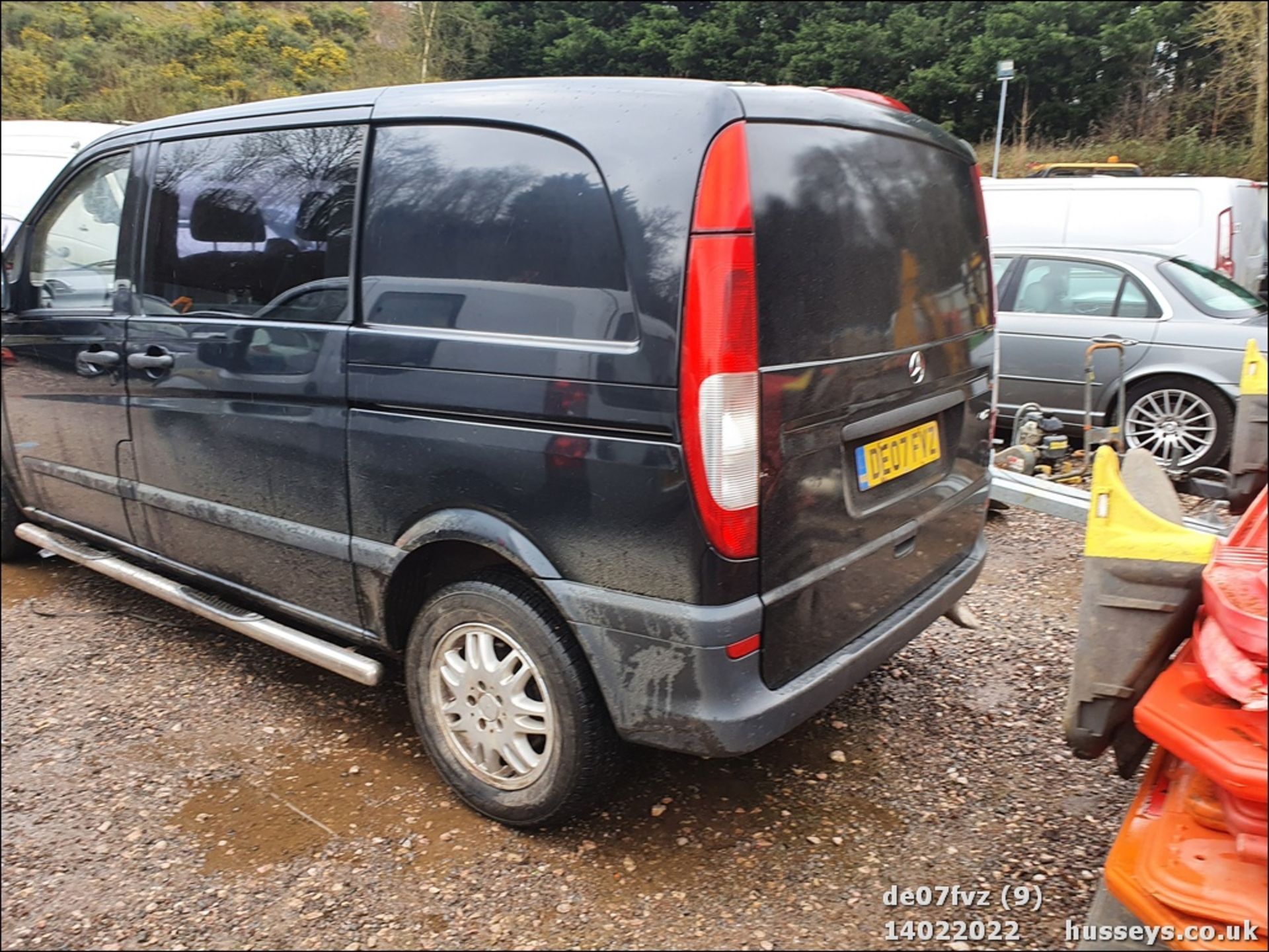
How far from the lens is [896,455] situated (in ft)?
8.02

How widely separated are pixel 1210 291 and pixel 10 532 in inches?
306

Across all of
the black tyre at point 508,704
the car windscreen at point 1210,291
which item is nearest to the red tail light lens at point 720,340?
the black tyre at point 508,704

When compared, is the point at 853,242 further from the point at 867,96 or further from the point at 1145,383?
the point at 1145,383

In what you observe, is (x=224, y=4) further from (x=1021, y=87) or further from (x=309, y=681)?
(x=309, y=681)

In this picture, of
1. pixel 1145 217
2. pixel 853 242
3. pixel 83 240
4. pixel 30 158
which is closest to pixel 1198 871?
pixel 853 242

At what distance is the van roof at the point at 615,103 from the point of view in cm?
199

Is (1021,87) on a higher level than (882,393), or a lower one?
higher

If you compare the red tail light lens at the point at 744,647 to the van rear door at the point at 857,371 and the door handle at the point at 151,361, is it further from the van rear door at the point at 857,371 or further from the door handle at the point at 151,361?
the door handle at the point at 151,361

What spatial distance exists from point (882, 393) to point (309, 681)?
2.42m

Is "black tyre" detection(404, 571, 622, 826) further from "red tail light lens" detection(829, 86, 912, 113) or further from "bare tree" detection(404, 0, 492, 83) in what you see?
"bare tree" detection(404, 0, 492, 83)

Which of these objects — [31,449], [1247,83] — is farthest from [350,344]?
[1247,83]

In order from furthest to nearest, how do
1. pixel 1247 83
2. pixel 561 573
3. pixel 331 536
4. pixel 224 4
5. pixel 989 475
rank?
1. pixel 224 4
2. pixel 1247 83
3. pixel 989 475
4. pixel 331 536
5. pixel 561 573

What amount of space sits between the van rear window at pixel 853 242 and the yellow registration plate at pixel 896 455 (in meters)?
0.25

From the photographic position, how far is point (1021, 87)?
2416 cm
